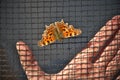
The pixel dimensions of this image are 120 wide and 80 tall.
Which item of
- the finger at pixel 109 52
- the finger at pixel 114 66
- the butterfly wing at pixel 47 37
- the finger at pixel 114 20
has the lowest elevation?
the finger at pixel 114 66

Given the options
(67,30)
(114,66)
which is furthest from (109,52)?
(67,30)

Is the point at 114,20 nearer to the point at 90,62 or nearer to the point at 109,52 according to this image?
the point at 109,52

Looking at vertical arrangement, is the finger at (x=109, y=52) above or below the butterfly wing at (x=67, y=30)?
below

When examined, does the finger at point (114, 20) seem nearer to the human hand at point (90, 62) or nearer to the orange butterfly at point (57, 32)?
the human hand at point (90, 62)

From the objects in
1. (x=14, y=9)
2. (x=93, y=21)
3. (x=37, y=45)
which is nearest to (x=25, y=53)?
(x=37, y=45)

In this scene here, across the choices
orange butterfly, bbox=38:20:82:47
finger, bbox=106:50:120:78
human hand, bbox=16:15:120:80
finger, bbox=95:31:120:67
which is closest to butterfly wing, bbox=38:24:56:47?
orange butterfly, bbox=38:20:82:47

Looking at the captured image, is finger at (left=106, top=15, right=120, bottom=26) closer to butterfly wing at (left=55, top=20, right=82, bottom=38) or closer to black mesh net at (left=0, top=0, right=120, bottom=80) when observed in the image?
black mesh net at (left=0, top=0, right=120, bottom=80)

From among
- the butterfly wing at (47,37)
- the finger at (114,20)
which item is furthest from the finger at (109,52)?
the butterfly wing at (47,37)
